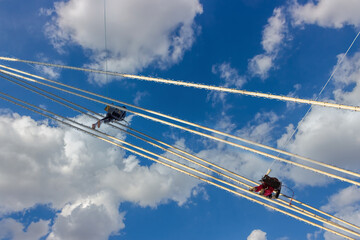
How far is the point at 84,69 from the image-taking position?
22.6m

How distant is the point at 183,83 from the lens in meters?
15.9

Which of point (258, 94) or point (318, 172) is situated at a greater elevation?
point (258, 94)

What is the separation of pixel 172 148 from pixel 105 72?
10151 mm

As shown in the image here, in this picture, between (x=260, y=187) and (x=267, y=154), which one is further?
(x=260, y=187)

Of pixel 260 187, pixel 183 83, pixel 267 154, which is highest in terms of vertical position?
pixel 183 83

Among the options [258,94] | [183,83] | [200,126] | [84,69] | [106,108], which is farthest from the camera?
[106,108]

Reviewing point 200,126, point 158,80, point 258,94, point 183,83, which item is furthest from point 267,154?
point 158,80

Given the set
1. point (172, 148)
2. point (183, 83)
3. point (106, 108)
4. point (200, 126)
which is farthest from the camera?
point (106, 108)

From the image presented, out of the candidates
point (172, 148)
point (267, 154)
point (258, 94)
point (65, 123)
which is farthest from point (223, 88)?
point (65, 123)

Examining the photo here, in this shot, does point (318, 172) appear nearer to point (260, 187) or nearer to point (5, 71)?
point (260, 187)

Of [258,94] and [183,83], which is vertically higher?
[183,83]

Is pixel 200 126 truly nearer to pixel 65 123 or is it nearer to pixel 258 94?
pixel 258 94

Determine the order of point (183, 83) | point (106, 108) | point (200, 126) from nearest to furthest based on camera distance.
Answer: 1. point (200, 126)
2. point (183, 83)
3. point (106, 108)

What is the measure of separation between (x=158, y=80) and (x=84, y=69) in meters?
10.3
